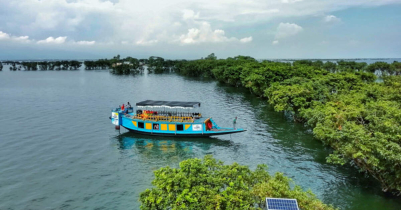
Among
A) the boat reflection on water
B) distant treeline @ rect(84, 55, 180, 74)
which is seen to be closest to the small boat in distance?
the boat reflection on water

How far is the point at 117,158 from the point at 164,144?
5785 millimetres

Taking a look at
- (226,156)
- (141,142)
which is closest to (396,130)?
(226,156)

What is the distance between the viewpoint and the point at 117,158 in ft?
89.0

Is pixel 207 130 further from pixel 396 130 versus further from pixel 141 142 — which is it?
pixel 396 130

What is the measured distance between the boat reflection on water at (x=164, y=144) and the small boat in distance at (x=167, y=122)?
699 mm

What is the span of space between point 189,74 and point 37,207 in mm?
113171

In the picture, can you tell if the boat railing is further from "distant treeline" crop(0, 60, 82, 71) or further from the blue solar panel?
"distant treeline" crop(0, 60, 82, 71)

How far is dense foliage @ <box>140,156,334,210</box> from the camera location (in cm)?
1172

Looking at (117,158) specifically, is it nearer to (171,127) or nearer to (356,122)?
(171,127)

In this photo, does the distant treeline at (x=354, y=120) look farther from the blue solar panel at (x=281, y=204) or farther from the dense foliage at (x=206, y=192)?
the blue solar panel at (x=281, y=204)

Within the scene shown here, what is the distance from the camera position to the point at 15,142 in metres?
30.5

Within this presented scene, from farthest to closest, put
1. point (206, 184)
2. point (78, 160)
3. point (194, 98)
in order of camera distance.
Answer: point (194, 98) < point (78, 160) < point (206, 184)

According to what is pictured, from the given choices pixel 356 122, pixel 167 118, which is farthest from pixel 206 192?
pixel 167 118

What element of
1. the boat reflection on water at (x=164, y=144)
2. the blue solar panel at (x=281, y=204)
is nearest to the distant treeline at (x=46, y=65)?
the boat reflection on water at (x=164, y=144)
